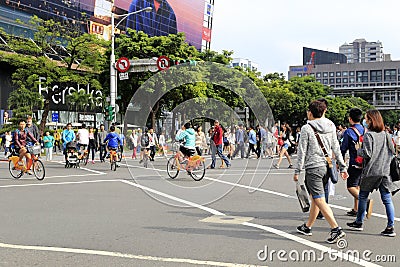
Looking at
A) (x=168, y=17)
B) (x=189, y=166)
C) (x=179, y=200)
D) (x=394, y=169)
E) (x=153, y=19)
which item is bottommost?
(x=179, y=200)

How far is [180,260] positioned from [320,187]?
2.13 metres

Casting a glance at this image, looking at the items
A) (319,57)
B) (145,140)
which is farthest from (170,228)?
(319,57)

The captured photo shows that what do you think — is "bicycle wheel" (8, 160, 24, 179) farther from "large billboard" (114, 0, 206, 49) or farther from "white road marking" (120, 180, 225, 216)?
"large billboard" (114, 0, 206, 49)

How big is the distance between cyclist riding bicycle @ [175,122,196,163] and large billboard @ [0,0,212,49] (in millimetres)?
30342

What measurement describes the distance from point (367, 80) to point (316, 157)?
127 m

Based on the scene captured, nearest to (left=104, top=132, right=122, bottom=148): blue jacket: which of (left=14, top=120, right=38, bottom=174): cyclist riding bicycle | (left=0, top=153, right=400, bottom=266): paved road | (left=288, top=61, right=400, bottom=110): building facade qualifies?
(left=14, top=120, right=38, bottom=174): cyclist riding bicycle

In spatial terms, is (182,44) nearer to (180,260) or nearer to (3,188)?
(3,188)

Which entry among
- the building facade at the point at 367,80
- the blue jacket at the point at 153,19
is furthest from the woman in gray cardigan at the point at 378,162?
the building facade at the point at 367,80

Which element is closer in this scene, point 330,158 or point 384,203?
point 330,158

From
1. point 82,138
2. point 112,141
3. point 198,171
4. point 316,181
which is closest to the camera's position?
point 316,181

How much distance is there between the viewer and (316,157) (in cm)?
657

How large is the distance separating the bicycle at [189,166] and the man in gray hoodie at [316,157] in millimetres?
7315

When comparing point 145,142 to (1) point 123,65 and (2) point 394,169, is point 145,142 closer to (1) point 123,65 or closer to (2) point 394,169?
(1) point 123,65

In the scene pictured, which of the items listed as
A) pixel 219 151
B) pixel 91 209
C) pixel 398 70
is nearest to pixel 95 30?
pixel 219 151
